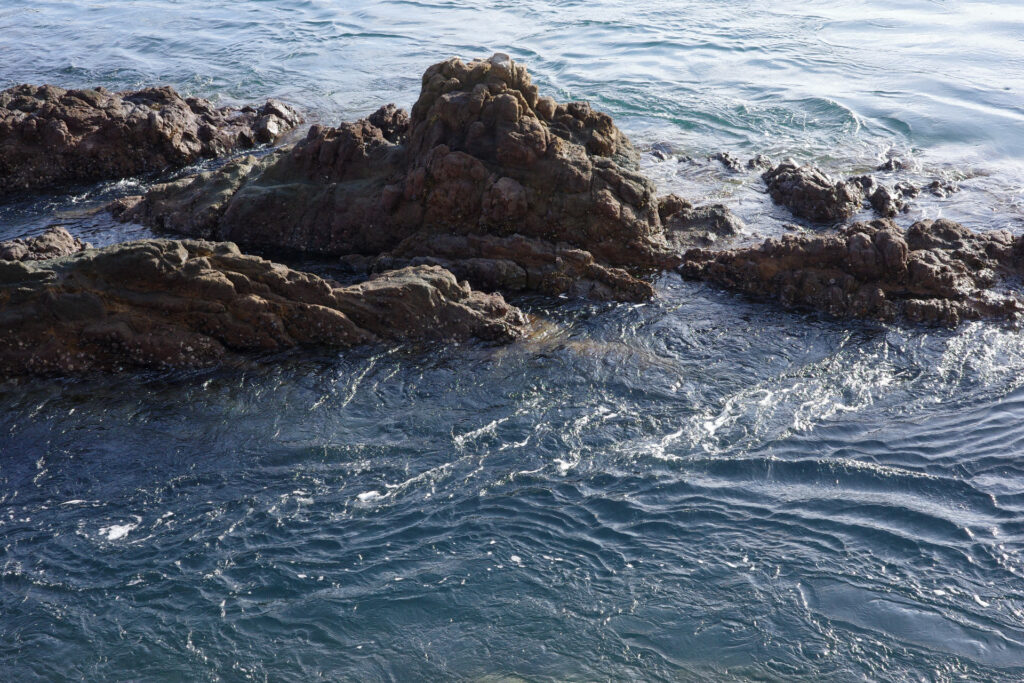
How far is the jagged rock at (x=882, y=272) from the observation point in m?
11.0

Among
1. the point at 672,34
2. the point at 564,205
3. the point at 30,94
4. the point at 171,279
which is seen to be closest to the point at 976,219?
the point at 564,205

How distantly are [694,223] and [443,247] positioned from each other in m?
4.07

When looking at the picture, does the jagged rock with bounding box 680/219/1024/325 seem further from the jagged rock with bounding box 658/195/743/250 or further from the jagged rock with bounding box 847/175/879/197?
the jagged rock with bounding box 847/175/879/197

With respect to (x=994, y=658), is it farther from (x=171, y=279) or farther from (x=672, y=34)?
(x=672, y=34)

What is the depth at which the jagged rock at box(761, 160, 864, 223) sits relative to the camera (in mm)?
13672

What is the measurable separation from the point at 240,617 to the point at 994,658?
590 cm

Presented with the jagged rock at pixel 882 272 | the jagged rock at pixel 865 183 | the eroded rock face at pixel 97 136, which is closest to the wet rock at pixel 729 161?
the jagged rock at pixel 865 183

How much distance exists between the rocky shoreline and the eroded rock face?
0.66 feet

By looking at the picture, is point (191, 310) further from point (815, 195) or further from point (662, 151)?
point (662, 151)

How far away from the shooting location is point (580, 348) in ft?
33.8

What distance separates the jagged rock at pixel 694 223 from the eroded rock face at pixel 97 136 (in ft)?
28.7

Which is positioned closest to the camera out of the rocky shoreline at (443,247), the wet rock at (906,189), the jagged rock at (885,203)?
the rocky shoreline at (443,247)

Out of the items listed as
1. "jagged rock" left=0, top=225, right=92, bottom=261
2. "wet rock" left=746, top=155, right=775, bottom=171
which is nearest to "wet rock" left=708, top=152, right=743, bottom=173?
"wet rock" left=746, top=155, right=775, bottom=171

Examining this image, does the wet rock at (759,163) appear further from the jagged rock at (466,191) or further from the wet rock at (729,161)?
the jagged rock at (466,191)
